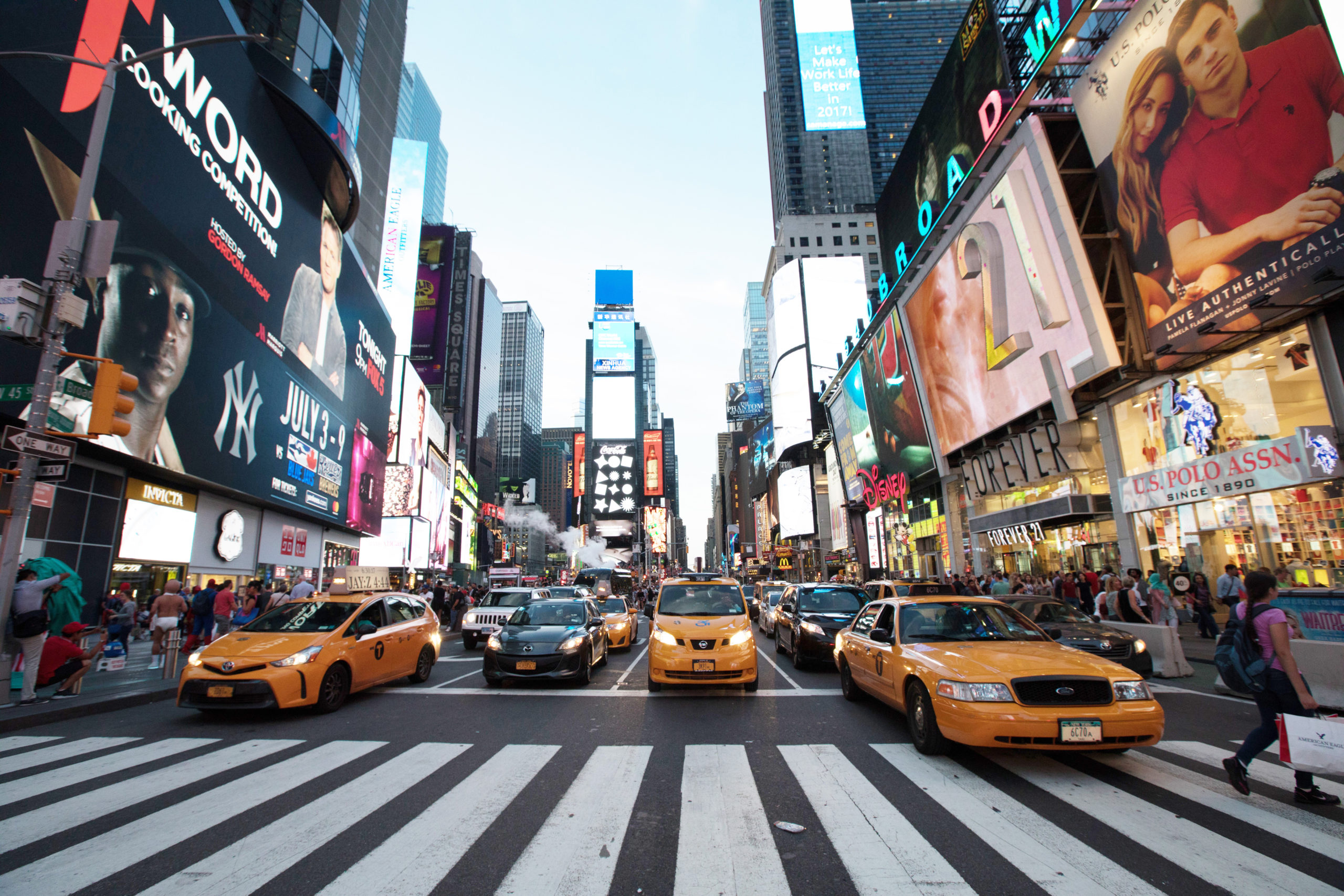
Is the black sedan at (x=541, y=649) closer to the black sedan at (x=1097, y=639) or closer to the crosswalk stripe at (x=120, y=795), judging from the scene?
the crosswalk stripe at (x=120, y=795)

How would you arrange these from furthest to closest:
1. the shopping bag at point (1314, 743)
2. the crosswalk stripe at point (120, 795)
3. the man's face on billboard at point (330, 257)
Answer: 1. the man's face on billboard at point (330, 257)
2. the crosswalk stripe at point (120, 795)
3. the shopping bag at point (1314, 743)

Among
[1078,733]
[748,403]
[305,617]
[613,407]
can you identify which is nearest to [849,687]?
[1078,733]

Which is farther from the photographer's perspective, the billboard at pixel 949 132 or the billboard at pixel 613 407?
the billboard at pixel 613 407

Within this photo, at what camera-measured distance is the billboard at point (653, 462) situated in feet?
381

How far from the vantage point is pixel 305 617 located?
8867 millimetres

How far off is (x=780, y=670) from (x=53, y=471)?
11997 millimetres

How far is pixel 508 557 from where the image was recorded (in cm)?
13312

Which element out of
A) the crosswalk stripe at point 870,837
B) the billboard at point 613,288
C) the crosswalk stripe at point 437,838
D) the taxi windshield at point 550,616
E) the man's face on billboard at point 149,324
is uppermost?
the billboard at point 613,288

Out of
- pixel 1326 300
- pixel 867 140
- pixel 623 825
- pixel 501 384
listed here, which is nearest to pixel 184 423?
pixel 623 825

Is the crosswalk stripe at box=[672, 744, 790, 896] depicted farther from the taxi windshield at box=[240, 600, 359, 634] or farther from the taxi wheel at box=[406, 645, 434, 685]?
the taxi wheel at box=[406, 645, 434, 685]

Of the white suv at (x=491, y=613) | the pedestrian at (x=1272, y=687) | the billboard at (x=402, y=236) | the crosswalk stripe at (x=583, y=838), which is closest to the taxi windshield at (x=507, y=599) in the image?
the white suv at (x=491, y=613)

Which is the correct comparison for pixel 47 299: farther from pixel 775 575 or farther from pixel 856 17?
pixel 856 17

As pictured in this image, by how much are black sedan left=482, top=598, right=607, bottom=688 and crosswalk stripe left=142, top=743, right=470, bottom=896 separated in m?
4.02

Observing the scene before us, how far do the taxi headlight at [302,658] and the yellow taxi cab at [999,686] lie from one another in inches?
278
